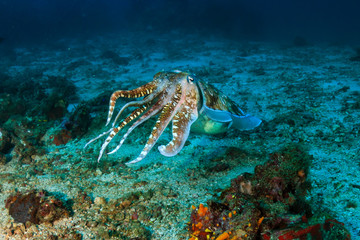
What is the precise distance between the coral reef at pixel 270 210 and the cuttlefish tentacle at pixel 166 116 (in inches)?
39.4

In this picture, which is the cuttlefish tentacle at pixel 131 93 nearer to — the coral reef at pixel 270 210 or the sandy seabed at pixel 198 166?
the sandy seabed at pixel 198 166

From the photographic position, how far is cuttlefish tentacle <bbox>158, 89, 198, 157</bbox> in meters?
2.83

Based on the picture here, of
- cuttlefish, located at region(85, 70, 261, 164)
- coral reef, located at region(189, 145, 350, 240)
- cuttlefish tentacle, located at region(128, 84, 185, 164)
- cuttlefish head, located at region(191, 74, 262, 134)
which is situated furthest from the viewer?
cuttlefish head, located at region(191, 74, 262, 134)

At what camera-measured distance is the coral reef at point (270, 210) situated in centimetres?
225

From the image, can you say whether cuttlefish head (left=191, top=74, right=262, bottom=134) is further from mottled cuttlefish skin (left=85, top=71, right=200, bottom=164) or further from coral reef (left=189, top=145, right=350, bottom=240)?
coral reef (left=189, top=145, right=350, bottom=240)

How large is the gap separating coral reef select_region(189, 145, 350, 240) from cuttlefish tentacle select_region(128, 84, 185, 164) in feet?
3.28

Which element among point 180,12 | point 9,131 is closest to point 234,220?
point 9,131

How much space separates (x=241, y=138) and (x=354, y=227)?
2853mm

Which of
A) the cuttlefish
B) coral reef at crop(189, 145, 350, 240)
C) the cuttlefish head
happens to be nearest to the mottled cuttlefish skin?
the cuttlefish

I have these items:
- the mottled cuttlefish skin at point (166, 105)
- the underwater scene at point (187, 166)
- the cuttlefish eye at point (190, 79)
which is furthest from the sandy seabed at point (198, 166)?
the cuttlefish eye at point (190, 79)

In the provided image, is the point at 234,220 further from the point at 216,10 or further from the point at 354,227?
the point at 216,10

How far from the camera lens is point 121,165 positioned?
15.1 feet

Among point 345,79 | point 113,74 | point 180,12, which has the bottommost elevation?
point 113,74

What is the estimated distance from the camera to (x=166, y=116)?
3123 mm
